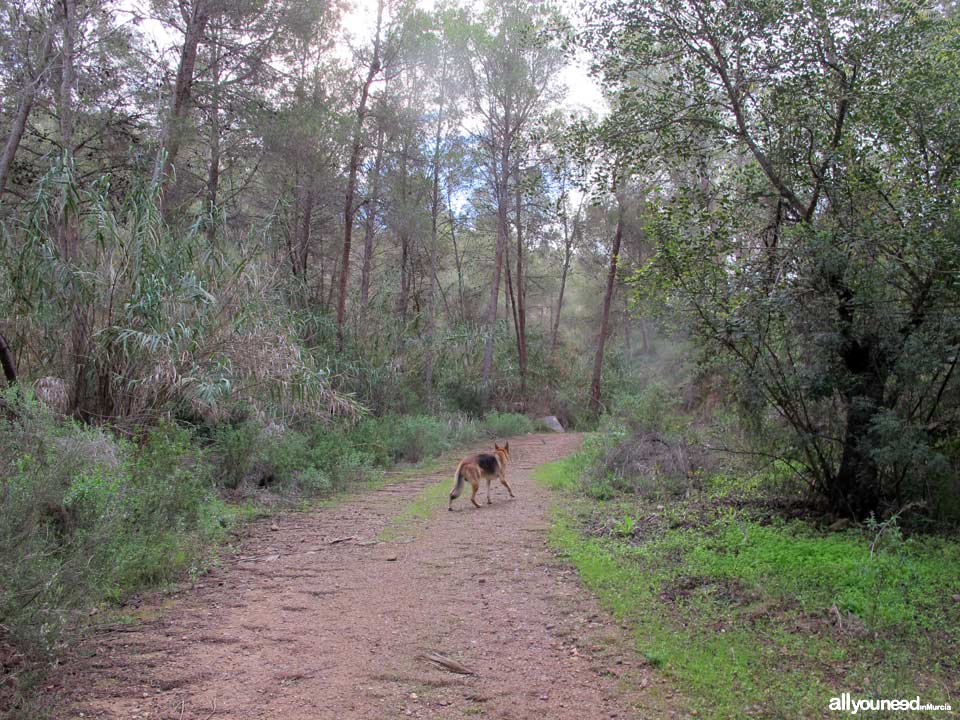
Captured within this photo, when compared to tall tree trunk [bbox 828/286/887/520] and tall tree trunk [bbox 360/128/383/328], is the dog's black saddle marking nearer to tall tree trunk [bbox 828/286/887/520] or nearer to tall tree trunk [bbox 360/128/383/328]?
tall tree trunk [bbox 828/286/887/520]

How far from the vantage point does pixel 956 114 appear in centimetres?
616

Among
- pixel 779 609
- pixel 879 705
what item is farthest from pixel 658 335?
pixel 879 705

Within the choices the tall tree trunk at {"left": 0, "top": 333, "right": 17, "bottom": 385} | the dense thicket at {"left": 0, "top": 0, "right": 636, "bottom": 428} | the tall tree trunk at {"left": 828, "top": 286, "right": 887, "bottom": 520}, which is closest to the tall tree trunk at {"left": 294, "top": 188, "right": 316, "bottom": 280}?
the dense thicket at {"left": 0, "top": 0, "right": 636, "bottom": 428}

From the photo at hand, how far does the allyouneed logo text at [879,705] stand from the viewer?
326 centimetres

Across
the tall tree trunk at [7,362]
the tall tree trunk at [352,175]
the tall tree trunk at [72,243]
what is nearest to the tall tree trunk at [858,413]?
the tall tree trunk at [72,243]

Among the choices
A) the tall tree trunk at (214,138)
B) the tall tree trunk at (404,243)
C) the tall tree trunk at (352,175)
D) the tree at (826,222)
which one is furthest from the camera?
the tall tree trunk at (404,243)

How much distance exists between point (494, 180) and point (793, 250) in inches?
732

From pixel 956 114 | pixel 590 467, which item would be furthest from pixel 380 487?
pixel 956 114

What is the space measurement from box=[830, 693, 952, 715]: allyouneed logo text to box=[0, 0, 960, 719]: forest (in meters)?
0.10

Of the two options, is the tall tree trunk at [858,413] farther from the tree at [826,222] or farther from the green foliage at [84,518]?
the green foliage at [84,518]

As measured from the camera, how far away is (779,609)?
15.1 ft

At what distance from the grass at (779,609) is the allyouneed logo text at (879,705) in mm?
59

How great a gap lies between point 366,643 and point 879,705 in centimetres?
307

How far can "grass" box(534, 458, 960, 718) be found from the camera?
355cm
